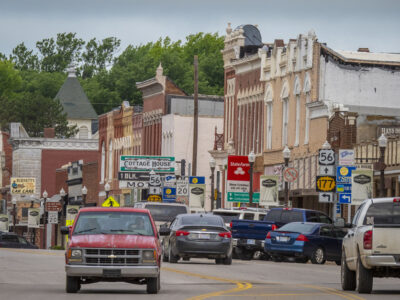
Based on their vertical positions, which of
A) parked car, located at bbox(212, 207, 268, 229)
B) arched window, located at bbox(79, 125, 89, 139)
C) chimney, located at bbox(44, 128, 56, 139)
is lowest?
parked car, located at bbox(212, 207, 268, 229)

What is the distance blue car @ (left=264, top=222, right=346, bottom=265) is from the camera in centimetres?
4075

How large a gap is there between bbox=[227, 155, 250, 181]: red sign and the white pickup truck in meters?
37.3

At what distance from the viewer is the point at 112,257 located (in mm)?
22109

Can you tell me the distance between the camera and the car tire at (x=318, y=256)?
41.0m

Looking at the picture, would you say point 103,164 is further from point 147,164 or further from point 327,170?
point 327,170

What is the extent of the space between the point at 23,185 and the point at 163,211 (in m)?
69.1

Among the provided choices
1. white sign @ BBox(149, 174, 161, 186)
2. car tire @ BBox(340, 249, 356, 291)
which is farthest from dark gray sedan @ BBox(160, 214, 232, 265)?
white sign @ BBox(149, 174, 161, 186)

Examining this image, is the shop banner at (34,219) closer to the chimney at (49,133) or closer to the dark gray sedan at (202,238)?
the chimney at (49,133)

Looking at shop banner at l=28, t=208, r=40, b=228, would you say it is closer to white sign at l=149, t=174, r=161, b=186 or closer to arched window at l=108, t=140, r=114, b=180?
arched window at l=108, t=140, r=114, b=180

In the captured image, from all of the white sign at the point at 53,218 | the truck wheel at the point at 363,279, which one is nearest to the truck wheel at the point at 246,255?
the truck wheel at the point at 363,279

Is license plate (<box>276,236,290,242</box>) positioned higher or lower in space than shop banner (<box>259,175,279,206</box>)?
lower

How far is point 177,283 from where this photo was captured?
26625 mm

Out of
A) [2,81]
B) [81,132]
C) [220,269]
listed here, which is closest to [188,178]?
[220,269]

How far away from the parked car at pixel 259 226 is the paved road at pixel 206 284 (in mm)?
7700
